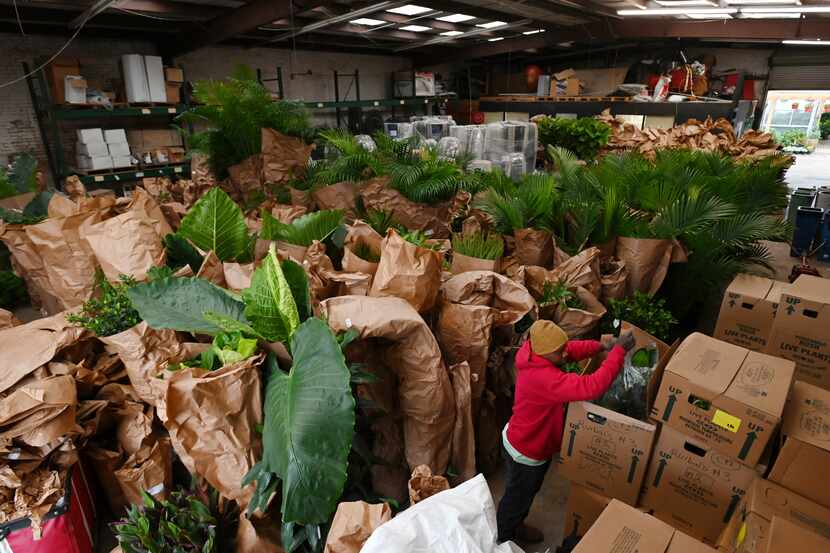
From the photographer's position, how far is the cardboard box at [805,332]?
1762 millimetres

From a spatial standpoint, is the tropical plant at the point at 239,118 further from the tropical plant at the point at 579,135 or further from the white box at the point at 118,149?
the tropical plant at the point at 579,135

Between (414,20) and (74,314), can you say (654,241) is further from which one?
(414,20)

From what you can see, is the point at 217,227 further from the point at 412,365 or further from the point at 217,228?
the point at 412,365

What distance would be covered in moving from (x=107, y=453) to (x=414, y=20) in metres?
6.30

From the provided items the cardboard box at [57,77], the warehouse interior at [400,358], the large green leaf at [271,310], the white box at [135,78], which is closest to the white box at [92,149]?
the cardboard box at [57,77]

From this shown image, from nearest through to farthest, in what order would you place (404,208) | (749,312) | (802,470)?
(802,470), (749,312), (404,208)

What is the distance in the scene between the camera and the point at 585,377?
1.46 meters

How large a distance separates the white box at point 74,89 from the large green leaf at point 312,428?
490 centimetres

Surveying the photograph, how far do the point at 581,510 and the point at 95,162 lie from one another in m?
5.61

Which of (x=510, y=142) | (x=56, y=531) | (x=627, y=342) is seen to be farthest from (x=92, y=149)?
(x=627, y=342)

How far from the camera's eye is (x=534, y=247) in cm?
249

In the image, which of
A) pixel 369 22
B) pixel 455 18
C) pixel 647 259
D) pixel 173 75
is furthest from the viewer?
pixel 455 18

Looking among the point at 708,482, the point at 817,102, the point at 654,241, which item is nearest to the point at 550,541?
the point at 708,482

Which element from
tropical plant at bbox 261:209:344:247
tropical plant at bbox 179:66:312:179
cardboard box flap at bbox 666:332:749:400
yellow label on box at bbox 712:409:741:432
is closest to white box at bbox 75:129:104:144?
tropical plant at bbox 179:66:312:179
